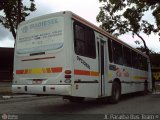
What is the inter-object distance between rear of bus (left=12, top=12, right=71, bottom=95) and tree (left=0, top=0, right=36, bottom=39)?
12.5 m

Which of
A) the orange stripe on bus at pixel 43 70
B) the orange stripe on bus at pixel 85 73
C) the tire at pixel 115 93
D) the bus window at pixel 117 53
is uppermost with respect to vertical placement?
the bus window at pixel 117 53

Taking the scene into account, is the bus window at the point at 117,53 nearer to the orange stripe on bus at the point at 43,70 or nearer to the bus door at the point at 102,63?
the bus door at the point at 102,63

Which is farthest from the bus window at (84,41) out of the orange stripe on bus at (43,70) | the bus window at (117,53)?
the bus window at (117,53)

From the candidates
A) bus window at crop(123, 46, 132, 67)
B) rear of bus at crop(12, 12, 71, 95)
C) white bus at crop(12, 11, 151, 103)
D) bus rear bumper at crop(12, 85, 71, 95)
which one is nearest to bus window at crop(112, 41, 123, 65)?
bus window at crop(123, 46, 132, 67)

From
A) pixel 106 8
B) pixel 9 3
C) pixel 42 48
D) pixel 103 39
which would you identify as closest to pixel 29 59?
pixel 42 48

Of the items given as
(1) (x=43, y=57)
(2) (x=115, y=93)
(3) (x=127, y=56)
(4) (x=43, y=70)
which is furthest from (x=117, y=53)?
(4) (x=43, y=70)

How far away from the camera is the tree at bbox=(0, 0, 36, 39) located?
26.0 m

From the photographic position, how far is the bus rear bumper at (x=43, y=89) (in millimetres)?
11875

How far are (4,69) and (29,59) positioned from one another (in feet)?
93.8

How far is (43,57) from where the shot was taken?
12.8 m

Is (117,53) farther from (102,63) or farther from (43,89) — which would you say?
(43,89)

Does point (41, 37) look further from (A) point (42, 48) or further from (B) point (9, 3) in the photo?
(B) point (9, 3)

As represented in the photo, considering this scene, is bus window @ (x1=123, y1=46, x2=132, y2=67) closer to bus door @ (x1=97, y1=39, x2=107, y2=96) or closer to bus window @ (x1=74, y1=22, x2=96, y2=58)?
bus door @ (x1=97, y1=39, x2=107, y2=96)

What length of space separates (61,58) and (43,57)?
79 cm
